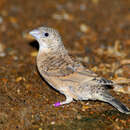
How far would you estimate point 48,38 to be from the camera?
5.89 metres

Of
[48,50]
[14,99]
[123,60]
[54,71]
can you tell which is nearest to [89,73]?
[54,71]

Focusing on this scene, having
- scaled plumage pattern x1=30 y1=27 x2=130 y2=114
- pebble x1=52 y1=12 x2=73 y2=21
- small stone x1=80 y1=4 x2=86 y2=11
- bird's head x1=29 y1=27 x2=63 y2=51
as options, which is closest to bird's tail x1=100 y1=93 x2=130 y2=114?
scaled plumage pattern x1=30 y1=27 x2=130 y2=114

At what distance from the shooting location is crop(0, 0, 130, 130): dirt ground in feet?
16.6

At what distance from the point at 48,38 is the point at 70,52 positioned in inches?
70.8

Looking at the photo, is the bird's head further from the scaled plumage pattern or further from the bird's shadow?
the bird's shadow

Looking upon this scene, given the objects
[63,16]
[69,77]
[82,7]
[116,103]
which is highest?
A: [82,7]

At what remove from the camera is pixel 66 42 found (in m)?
8.10

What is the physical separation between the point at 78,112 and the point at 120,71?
1.87 metres

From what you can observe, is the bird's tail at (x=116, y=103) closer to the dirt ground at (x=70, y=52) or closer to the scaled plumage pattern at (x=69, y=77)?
the scaled plumage pattern at (x=69, y=77)

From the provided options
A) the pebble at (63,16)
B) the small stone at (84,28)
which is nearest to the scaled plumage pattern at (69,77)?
the small stone at (84,28)

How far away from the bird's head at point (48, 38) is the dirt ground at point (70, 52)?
2.48 feet

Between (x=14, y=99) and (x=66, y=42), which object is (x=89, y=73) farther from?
(x=66, y=42)

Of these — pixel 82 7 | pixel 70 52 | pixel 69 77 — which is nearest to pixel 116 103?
pixel 69 77

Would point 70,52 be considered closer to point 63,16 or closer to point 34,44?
point 34,44
